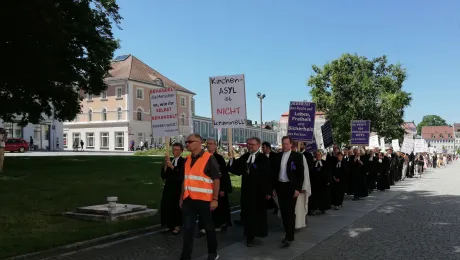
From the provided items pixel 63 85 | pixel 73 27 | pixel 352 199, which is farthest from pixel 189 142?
pixel 63 85

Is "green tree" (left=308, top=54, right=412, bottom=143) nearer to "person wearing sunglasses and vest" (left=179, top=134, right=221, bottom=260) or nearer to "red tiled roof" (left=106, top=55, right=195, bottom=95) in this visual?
"red tiled roof" (left=106, top=55, right=195, bottom=95)

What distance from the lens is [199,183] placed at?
635 cm

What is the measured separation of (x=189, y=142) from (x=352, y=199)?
11051 millimetres

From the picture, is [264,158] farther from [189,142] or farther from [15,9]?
[15,9]

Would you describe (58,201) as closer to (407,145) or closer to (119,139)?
(407,145)

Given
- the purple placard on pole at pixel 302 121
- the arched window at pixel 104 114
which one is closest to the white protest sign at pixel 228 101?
the purple placard on pole at pixel 302 121

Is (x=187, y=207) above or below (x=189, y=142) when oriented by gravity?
below

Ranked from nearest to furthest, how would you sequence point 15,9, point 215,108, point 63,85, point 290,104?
point 215,108 → point 290,104 → point 15,9 → point 63,85

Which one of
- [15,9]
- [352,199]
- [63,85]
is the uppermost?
[15,9]

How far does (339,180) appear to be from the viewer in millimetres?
13523

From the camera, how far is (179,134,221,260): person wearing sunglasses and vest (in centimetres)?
636

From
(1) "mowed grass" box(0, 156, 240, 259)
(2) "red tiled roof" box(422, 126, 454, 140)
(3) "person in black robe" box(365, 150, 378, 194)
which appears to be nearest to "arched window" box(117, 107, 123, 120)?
(1) "mowed grass" box(0, 156, 240, 259)

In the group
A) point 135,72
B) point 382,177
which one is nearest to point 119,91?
point 135,72

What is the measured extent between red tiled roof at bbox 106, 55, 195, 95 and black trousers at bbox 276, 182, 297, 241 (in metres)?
60.2
